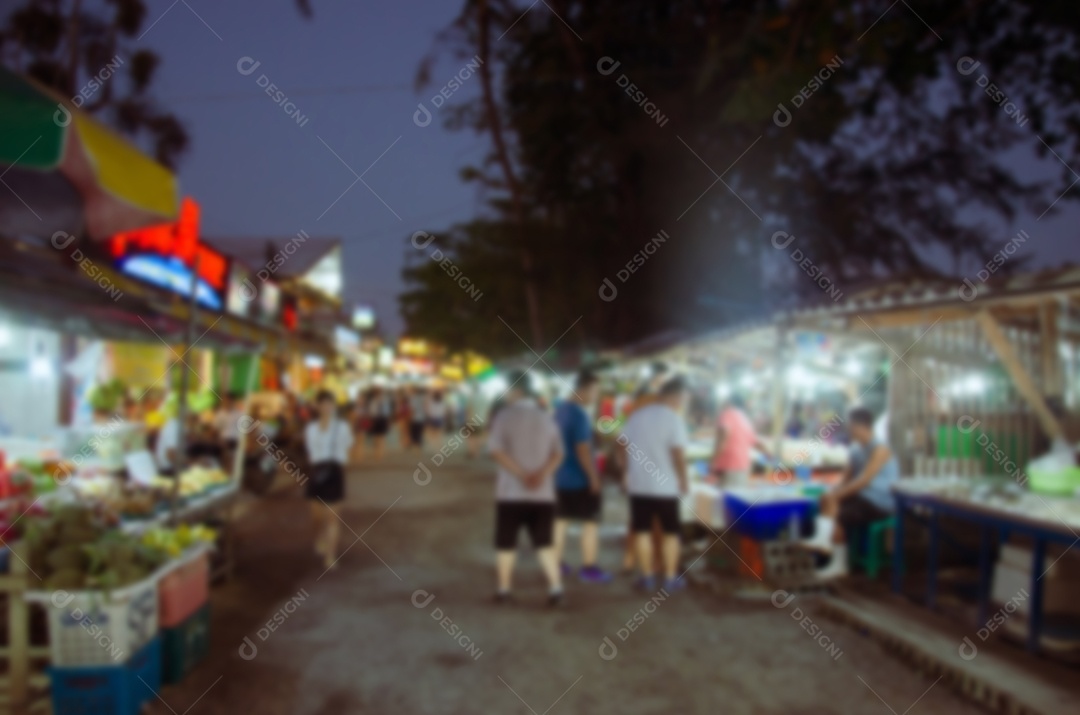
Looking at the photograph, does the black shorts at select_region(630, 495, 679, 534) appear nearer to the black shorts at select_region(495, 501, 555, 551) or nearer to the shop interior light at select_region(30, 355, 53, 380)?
the black shorts at select_region(495, 501, 555, 551)

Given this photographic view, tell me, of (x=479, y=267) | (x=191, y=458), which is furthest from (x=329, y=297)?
(x=191, y=458)

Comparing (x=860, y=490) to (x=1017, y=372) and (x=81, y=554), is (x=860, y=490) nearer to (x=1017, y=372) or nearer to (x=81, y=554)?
(x=1017, y=372)

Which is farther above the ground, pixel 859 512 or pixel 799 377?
pixel 799 377

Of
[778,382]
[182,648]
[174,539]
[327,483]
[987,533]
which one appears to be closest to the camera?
[182,648]

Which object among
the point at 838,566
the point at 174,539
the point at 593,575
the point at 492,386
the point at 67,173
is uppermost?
the point at 67,173

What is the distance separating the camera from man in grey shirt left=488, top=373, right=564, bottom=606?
6.46 meters

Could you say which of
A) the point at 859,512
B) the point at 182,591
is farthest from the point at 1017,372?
the point at 182,591

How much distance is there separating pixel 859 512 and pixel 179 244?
11659mm

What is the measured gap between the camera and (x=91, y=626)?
13.3 feet

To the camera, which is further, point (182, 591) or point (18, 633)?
point (182, 591)

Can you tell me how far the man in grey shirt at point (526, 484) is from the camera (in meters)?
6.46

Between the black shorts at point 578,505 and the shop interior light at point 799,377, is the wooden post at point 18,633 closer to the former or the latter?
the black shorts at point 578,505

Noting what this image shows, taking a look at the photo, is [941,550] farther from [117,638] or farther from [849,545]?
[117,638]

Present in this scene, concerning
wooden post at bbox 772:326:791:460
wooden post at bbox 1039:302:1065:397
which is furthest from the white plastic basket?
wooden post at bbox 1039:302:1065:397
